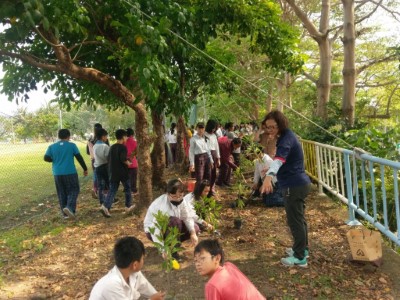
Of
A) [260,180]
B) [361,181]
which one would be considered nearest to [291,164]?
[361,181]

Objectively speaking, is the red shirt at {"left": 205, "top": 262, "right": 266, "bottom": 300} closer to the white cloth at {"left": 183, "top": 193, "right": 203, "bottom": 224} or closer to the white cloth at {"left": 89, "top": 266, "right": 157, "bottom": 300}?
the white cloth at {"left": 89, "top": 266, "right": 157, "bottom": 300}

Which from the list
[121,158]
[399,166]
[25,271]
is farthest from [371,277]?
[121,158]

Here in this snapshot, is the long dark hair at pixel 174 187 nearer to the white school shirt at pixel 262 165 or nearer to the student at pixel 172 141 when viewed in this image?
the white school shirt at pixel 262 165

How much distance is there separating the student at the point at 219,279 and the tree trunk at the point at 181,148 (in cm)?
883

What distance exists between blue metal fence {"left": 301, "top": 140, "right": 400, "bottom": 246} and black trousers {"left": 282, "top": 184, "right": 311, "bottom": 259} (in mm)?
A: 738

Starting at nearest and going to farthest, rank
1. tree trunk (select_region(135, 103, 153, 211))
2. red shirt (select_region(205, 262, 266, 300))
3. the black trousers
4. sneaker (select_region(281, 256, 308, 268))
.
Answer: red shirt (select_region(205, 262, 266, 300)), the black trousers, sneaker (select_region(281, 256, 308, 268)), tree trunk (select_region(135, 103, 153, 211))

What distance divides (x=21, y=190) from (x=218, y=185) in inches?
240

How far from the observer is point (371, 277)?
3.54 m

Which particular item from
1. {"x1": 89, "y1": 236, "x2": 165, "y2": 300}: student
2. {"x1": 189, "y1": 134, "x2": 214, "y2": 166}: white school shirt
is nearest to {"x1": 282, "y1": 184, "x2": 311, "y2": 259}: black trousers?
{"x1": 89, "y1": 236, "x2": 165, "y2": 300}: student

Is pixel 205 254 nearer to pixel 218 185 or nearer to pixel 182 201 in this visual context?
pixel 182 201

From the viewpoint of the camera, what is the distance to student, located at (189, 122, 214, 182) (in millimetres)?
6789

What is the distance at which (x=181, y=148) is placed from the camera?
38.9 feet

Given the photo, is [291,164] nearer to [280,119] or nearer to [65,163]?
[280,119]

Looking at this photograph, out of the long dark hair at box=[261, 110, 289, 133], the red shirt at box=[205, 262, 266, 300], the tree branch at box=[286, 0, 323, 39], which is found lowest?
the red shirt at box=[205, 262, 266, 300]
